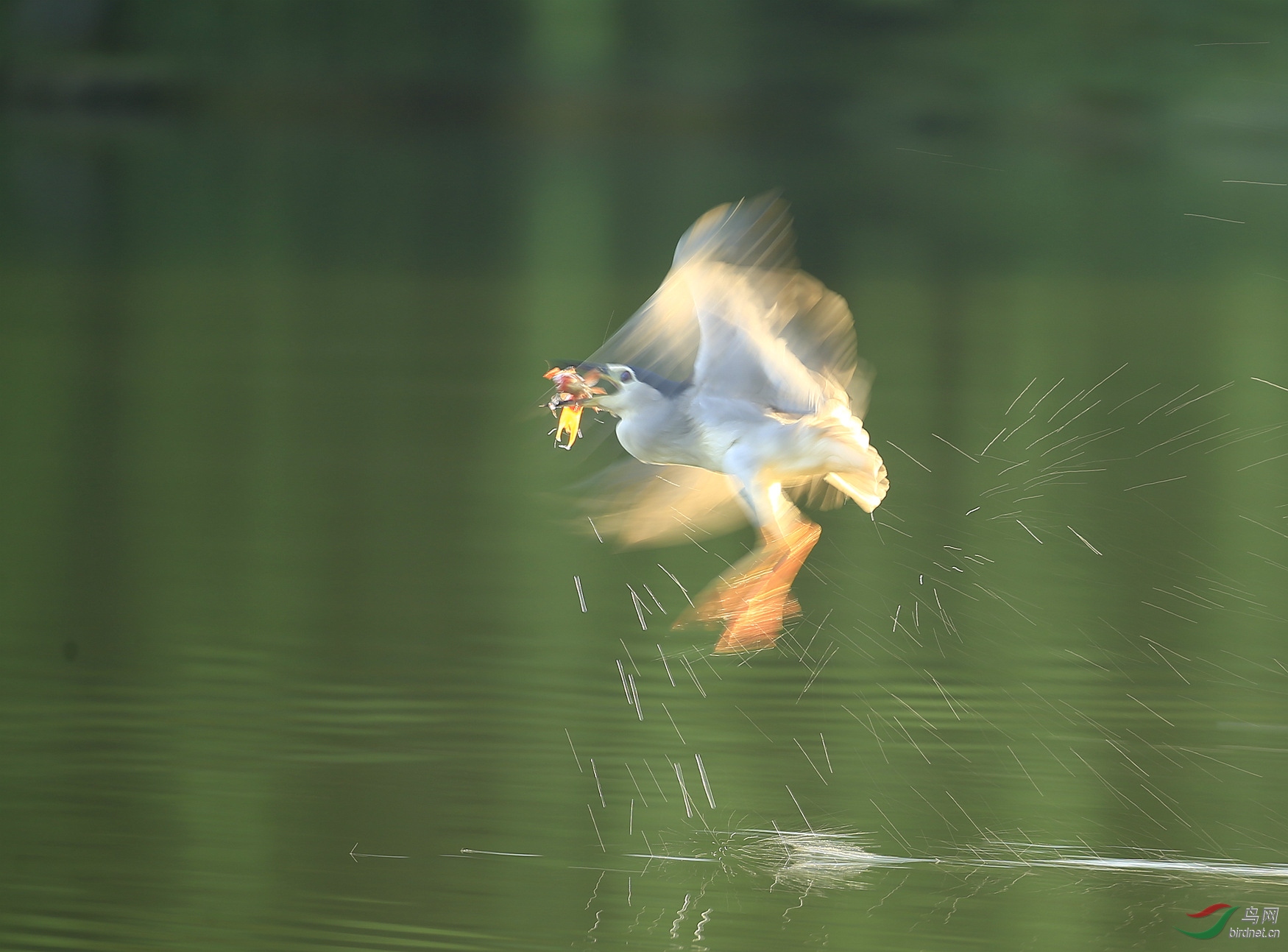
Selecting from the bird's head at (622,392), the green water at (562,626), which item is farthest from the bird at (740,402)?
the green water at (562,626)

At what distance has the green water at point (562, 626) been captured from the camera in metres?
5.55

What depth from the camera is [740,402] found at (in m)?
5.14

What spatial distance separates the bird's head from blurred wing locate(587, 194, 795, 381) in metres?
0.25

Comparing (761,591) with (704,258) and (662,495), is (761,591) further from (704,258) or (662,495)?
(704,258)

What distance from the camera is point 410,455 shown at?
11164 mm

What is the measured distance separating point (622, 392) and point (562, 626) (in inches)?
129

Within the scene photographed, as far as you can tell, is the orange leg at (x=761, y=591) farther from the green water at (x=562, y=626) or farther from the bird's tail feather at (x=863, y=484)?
the green water at (x=562, y=626)

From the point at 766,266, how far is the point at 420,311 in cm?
Answer: 1175

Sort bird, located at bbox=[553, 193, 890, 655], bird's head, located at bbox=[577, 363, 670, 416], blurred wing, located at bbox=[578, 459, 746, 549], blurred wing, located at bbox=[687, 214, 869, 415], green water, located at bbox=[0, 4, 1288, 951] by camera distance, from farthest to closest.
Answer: green water, located at bbox=[0, 4, 1288, 951]
blurred wing, located at bbox=[578, 459, 746, 549]
blurred wing, located at bbox=[687, 214, 869, 415]
bird, located at bbox=[553, 193, 890, 655]
bird's head, located at bbox=[577, 363, 670, 416]

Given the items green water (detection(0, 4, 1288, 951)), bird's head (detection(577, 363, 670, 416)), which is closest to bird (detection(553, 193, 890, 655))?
bird's head (detection(577, 363, 670, 416))

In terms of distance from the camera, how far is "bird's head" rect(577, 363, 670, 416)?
4.84 meters

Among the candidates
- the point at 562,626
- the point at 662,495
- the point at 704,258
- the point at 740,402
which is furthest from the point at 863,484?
the point at 562,626

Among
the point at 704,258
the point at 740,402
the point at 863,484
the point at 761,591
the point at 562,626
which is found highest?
the point at 704,258

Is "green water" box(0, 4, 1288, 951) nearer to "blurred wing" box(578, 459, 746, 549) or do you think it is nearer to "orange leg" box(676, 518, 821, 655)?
"orange leg" box(676, 518, 821, 655)
